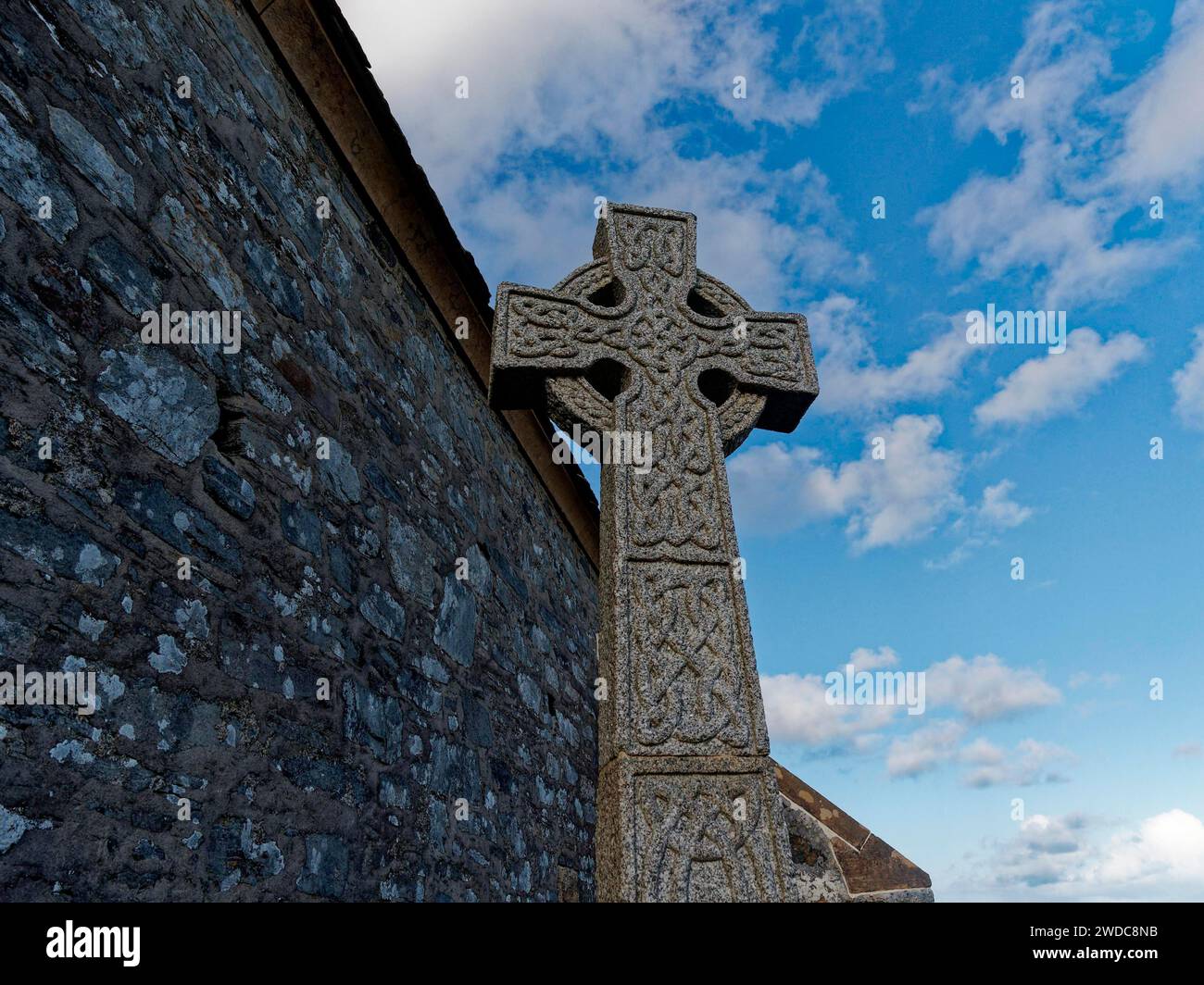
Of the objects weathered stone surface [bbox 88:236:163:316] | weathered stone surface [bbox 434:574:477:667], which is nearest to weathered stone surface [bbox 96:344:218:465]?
weathered stone surface [bbox 88:236:163:316]

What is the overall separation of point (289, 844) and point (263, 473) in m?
1.16

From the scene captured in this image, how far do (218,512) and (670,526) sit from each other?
1339mm

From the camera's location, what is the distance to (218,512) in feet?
7.81

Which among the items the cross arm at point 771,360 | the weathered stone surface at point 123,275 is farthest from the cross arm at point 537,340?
the weathered stone surface at point 123,275

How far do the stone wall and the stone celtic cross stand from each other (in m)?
A: 0.90

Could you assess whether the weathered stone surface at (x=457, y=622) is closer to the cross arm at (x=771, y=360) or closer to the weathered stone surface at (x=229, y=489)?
the weathered stone surface at (x=229, y=489)

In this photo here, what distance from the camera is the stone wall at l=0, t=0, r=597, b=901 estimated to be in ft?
5.95

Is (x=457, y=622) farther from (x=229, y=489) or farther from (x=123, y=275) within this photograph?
(x=123, y=275)

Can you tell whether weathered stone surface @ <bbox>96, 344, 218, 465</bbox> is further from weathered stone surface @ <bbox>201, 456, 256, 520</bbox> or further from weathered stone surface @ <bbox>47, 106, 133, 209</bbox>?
weathered stone surface @ <bbox>47, 106, 133, 209</bbox>

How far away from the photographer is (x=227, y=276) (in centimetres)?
266

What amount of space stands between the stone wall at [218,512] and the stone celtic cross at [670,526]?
900mm
